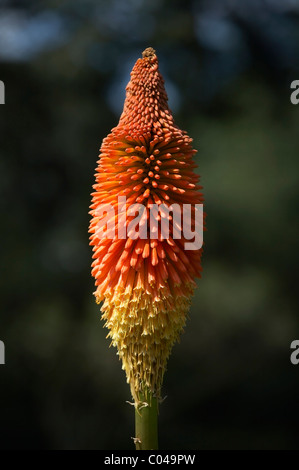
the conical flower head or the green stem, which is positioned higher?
the conical flower head

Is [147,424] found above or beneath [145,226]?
beneath

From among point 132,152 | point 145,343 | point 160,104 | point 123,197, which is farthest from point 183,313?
point 160,104

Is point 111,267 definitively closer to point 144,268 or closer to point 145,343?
point 144,268

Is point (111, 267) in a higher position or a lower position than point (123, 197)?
lower

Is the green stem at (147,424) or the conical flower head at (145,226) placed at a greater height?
the conical flower head at (145,226)
